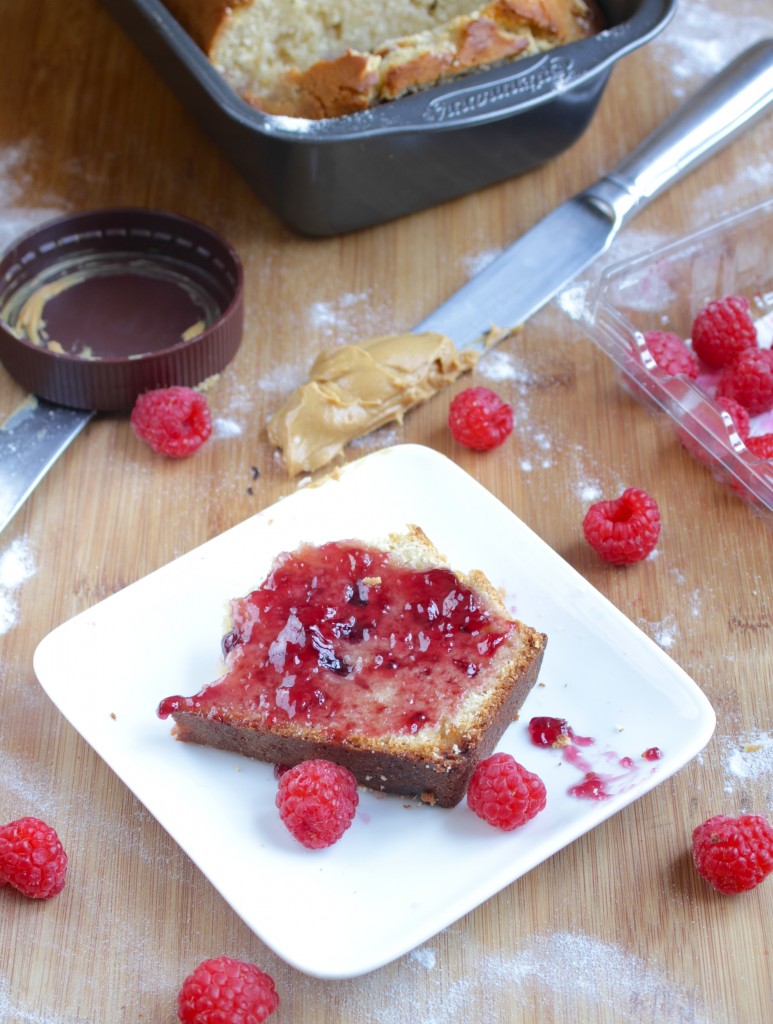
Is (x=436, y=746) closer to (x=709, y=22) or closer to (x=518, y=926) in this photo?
(x=518, y=926)

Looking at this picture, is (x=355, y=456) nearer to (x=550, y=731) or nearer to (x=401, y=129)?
(x=401, y=129)

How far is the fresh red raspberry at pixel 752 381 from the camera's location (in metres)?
2.94

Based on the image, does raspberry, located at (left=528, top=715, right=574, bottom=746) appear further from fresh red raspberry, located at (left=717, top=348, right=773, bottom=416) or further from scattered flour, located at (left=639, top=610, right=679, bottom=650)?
fresh red raspberry, located at (left=717, top=348, right=773, bottom=416)

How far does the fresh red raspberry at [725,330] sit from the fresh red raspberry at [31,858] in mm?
1848

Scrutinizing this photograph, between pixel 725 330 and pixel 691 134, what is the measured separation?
2.22ft

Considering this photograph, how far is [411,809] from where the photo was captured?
2.27 meters

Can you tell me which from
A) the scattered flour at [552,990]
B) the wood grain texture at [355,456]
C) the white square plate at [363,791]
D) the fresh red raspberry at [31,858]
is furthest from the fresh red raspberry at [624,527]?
the fresh red raspberry at [31,858]

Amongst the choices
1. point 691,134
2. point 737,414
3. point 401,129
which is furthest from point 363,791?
point 691,134

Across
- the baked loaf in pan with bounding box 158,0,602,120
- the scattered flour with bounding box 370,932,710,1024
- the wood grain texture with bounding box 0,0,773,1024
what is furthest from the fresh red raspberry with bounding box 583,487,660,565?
the baked loaf in pan with bounding box 158,0,602,120

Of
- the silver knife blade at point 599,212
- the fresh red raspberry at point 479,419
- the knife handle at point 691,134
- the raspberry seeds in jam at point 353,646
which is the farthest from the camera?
the knife handle at point 691,134

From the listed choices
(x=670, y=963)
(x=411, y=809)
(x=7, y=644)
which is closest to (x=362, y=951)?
(x=411, y=809)

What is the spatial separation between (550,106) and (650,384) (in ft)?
2.47

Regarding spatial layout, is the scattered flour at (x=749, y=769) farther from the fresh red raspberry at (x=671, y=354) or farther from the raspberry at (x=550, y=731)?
the fresh red raspberry at (x=671, y=354)

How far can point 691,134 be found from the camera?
341cm
